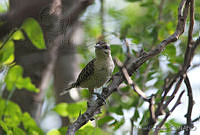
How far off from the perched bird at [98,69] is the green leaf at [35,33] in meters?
0.44

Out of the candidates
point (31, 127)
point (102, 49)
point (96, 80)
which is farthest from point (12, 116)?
point (102, 49)

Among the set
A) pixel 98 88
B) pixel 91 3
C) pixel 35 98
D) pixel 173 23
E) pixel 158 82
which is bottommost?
pixel 35 98

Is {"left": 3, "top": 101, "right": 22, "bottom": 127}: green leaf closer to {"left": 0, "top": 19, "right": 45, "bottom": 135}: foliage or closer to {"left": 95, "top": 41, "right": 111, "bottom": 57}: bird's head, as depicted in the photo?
{"left": 0, "top": 19, "right": 45, "bottom": 135}: foliage

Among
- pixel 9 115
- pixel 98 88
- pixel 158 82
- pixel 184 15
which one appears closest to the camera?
pixel 184 15

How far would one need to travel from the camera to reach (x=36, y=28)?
2.48 meters

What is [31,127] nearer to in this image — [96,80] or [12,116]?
[12,116]

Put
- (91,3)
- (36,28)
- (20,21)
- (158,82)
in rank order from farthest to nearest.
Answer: (91,3) → (158,82) → (20,21) → (36,28)

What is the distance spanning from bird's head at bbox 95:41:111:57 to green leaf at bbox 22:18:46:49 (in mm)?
487

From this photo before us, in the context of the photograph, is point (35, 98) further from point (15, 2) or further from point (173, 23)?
point (173, 23)

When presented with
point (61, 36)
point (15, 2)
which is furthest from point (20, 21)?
point (61, 36)

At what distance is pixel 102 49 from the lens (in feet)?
7.34

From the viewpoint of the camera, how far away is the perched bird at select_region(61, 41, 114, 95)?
7.45 feet

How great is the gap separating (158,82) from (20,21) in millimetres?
1693

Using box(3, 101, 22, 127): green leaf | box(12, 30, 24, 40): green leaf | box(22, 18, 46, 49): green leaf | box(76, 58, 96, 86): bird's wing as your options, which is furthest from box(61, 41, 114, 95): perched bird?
box(12, 30, 24, 40): green leaf
